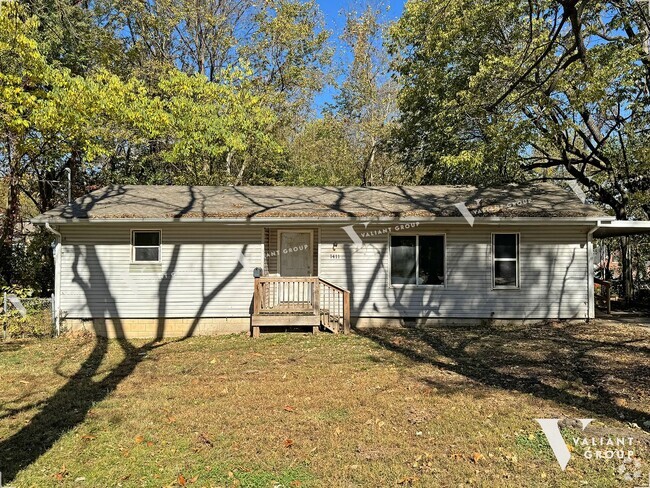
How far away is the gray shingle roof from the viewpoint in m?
10.0

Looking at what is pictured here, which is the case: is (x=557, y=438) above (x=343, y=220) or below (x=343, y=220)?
below

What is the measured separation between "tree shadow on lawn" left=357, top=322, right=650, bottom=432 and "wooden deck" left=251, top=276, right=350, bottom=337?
911mm

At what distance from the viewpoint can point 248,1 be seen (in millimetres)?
20891

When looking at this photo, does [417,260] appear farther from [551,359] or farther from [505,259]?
[551,359]

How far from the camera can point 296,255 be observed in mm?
11617

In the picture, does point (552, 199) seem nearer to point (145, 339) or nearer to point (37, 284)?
point (145, 339)

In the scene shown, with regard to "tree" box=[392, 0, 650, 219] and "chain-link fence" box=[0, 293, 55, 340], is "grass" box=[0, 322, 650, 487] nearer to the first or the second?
"chain-link fence" box=[0, 293, 55, 340]

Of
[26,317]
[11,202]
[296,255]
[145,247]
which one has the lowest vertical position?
→ [26,317]

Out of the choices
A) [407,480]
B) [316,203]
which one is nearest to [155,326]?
[316,203]

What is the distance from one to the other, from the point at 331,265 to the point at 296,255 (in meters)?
1.31

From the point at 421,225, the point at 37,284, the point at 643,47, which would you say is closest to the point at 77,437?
the point at 421,225

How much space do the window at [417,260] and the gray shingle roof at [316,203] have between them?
81 centimetres

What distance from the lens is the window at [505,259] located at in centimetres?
1059

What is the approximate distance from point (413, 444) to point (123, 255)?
8.40 meters
